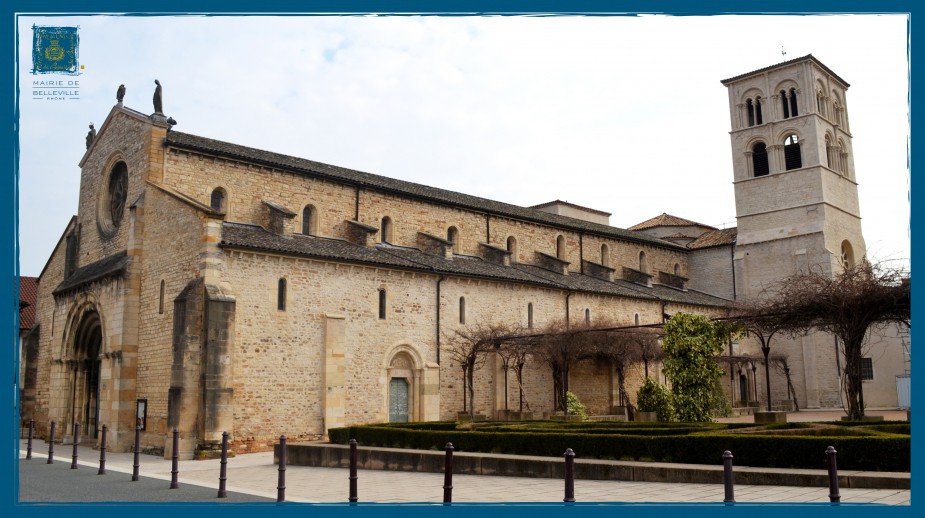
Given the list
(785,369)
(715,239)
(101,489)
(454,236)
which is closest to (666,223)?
(715,239)

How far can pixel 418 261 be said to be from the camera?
108 ft

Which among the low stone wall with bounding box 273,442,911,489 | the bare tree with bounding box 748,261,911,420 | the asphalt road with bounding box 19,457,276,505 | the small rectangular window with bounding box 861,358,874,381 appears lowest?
the asphalt road with bounding box 19,457,276,505

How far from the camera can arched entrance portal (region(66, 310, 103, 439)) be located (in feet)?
105

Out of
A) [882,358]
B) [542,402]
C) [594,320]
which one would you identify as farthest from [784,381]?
[542,402]

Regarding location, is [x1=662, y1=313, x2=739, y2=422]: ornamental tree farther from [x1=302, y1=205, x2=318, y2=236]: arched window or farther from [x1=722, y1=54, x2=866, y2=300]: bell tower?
[x1=722, y1=54, x2=866, y2=300]: bell tower

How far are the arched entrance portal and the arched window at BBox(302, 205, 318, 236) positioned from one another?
921cm

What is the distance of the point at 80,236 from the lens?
3438cm

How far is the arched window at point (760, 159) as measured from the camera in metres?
51.6

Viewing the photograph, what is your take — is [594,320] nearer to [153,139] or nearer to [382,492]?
[153,139]

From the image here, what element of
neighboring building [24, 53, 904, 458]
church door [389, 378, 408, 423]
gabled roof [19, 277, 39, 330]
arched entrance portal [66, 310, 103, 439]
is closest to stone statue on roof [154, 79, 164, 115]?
neighboring building [24, 53, 904, 458]

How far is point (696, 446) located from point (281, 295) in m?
16.4

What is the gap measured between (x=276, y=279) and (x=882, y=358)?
1421 inches

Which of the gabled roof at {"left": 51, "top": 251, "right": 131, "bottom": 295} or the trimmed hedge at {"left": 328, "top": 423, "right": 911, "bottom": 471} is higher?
the gabled roof at {"left": 51, "top": 251, "right": 131, "bottom": 295}

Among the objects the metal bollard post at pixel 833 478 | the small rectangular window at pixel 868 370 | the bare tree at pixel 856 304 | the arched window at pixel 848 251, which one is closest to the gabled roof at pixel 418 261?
the small rectangular window at pixel 868 370
